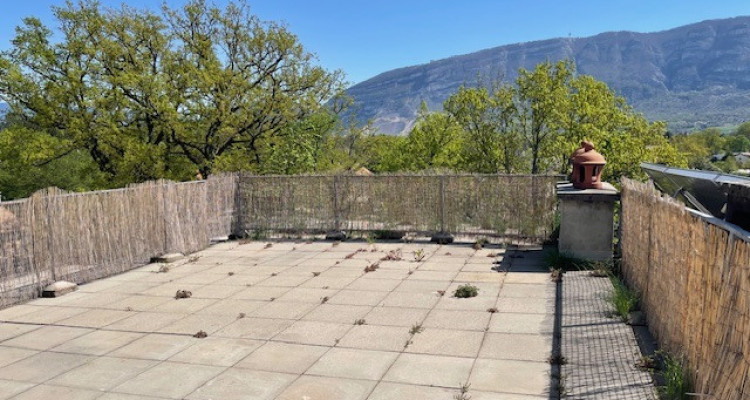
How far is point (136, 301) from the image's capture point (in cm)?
811

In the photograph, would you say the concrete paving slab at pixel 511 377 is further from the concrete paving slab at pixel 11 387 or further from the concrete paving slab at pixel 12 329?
the concrete paving slab at pixel 12 329

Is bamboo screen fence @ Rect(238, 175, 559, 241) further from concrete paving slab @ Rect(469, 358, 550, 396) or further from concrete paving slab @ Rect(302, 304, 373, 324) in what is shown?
concrete paving slab @ Rect(469, 358, 550, 396)

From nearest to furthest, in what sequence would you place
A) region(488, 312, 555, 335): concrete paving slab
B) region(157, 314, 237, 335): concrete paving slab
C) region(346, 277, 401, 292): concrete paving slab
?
region(488, 312, 555, 335): concrete paving slab → region(157, 314, 237, 335): concrete paving slab → region(346, 277, 401, 292): concrete paving slab

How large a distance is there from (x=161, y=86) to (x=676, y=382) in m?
21.3

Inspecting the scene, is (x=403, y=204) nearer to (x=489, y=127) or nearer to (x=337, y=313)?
(x=337, y=313)

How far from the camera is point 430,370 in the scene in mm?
5121

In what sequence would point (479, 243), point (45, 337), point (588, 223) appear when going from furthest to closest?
point (479, 243), point (588, 223), point (45, 337)

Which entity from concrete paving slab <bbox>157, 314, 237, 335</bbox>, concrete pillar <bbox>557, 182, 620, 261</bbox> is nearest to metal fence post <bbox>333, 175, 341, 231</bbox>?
concrete pillar <bbox>557, 182, 620, 261</bbox>

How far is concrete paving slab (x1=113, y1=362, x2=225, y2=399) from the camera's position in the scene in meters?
4.84

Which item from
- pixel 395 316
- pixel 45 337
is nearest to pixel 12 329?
pixel 45 337

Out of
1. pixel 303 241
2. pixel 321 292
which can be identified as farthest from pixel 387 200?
pixel 321 292

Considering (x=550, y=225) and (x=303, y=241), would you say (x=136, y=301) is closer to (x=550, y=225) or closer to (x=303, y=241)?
(x=303, y=241)

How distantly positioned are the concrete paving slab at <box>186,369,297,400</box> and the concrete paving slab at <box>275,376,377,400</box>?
0.12 metres

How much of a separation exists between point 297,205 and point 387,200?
246cm
